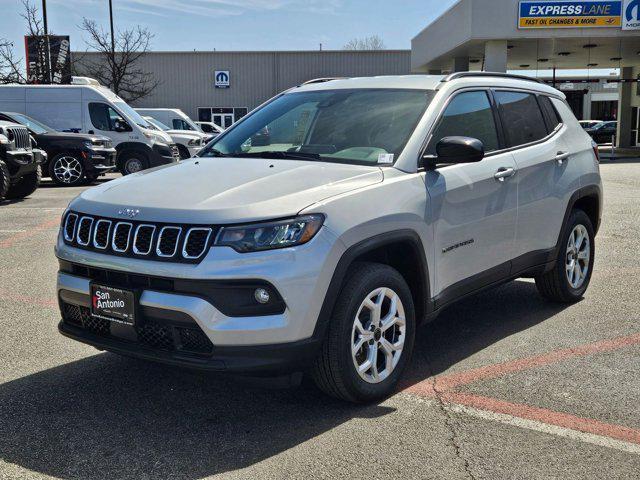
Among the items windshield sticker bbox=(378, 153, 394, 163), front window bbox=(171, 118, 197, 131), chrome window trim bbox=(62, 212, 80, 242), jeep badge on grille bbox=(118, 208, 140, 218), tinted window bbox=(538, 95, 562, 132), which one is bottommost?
chrome window trim bbox=(62, 212, 80, 242)

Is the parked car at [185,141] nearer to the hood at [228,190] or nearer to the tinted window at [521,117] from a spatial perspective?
the tinted window at [521,117]

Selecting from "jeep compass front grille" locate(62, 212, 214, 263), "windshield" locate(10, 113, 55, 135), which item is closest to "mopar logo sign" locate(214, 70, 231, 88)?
"windshield" locate(10, 113, 55, 135)

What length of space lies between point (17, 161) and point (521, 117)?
998cm

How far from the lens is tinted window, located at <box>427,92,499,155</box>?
4.48m

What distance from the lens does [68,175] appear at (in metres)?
16.6

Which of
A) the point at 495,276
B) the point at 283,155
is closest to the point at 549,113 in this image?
the point at 495,276

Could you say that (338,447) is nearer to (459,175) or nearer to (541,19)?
(459,175)

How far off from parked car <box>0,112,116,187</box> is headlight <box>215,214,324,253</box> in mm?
14108

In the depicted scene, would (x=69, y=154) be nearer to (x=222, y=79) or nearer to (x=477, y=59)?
(x=477, y=59)

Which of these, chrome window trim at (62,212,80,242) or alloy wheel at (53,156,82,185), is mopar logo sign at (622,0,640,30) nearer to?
alloy wheel at (53,156,82,185)

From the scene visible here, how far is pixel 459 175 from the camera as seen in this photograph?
4.41m

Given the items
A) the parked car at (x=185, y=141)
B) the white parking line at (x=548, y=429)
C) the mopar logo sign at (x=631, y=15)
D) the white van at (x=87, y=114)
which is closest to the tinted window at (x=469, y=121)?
the white parking line at (x=548, y=429)

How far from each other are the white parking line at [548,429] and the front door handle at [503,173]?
164cm

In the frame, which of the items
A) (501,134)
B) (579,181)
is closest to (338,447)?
(501,134)
